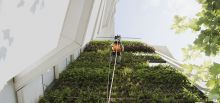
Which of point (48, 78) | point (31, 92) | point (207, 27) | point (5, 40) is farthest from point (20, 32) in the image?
point (48, 78)

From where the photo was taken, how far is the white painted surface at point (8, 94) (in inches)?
335

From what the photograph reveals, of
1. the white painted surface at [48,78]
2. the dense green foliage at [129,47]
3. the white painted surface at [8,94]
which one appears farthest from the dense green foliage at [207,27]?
the dense green foliage at [129,47]

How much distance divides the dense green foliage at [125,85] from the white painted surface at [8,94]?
Answer: 2.10 m

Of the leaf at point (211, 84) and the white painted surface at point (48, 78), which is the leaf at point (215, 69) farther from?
the white painted surface at point (48, 78)

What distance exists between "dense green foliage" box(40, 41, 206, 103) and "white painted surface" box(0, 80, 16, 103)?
2096mm

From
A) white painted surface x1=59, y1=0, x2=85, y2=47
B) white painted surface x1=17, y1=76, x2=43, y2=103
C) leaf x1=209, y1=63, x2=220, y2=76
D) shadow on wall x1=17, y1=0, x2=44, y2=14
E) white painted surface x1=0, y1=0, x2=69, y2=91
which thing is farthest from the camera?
white painted surface x1=59, y1=0, x2=85, y2=47

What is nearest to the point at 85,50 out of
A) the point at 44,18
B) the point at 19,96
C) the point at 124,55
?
the point at 124,55

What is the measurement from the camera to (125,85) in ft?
43.5

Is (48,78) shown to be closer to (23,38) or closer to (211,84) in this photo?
(23,38)

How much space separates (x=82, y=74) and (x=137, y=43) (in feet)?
31.8

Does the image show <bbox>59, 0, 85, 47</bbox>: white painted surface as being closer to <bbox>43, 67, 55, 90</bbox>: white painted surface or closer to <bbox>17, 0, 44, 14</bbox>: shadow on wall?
<bbox>43, 67, 55, 90</bbox>: white painted surface

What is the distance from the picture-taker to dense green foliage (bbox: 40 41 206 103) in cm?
1163

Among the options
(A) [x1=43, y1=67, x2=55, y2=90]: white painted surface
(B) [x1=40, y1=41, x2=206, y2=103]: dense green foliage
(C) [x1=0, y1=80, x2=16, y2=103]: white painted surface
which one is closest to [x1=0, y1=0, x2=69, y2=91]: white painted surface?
(C) [x1=0, y1=80, x2=16, y2=103]: white painted surface

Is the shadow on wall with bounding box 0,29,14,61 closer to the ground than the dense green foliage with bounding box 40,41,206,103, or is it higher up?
higher up
